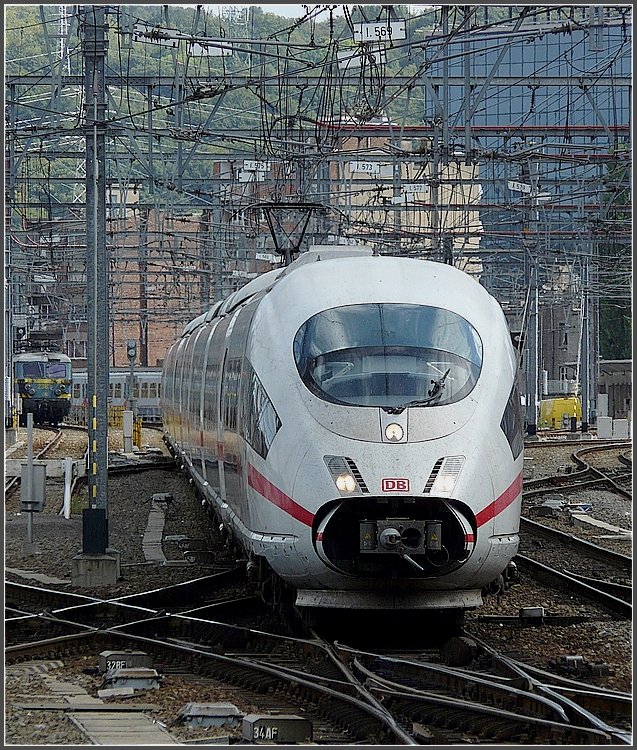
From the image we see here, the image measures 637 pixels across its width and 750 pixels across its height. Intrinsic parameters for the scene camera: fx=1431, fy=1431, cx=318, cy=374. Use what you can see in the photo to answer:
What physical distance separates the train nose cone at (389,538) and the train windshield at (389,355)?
871mm

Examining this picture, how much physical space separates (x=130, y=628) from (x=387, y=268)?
3.44 m

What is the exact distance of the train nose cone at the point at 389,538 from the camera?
923cm

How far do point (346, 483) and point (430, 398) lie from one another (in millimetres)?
903

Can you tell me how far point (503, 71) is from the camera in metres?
80.2

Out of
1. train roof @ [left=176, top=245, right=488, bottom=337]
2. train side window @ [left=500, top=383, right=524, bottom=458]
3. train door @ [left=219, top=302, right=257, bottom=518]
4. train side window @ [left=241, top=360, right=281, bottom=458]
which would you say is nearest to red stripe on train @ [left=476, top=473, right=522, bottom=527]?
train side window @ [left=500, top=383, right=524, bottom=458]

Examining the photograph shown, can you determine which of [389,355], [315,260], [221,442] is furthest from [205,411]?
[389,355]

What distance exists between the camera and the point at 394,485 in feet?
30.2

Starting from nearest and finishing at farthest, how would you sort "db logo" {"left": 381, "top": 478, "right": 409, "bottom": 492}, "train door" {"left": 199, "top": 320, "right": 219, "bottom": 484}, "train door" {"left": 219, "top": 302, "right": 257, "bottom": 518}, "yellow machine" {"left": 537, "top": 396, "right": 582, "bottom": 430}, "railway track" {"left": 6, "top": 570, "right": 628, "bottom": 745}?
"railway track" {"left": 6, "top": 570, "right": 628, "bottom": 745} → "db logo" {"left": 381, "top": 478, "right": 409, "bottom": 492} → "train door" {"left": 219, "top": 302, "right": 257, "bottom": 518} → "train door" {"left": 199, "top": 320, "right": 219, "bottom": 484} → "yellow machine" {"left": 537, "top": 396, "right": 582, "bottom": 430}

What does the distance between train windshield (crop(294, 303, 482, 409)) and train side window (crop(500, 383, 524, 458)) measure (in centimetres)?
36

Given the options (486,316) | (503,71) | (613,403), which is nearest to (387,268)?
(486,316)

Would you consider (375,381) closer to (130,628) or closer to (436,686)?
(436,686)

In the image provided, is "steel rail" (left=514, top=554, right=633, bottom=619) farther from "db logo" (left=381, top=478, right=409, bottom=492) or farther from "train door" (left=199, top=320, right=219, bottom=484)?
"train door" (left=199, top=320, right=219, bottom=484)

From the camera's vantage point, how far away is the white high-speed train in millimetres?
9336

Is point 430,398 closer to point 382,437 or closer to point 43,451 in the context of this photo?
point 382,437
